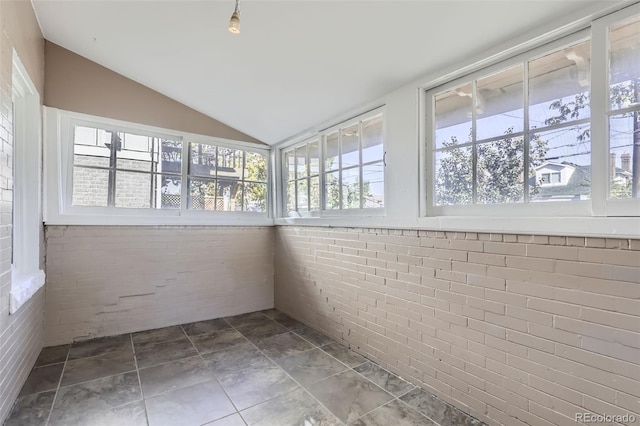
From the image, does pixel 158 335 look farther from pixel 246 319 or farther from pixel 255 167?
pixel 255 167

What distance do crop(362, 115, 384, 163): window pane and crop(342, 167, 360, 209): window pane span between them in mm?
186

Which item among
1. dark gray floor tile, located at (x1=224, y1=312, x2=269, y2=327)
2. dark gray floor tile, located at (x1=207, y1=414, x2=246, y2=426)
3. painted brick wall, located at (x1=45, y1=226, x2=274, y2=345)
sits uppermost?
painted brick wall, located at (x1=45, y1=226, x2=274, y2=345)

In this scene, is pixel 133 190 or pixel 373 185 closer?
pixel 373 185

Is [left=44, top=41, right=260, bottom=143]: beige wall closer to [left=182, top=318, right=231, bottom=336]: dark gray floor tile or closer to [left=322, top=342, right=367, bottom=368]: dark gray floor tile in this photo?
[left=182, top=318, right=231, bottom=336]: dark gray floor tile

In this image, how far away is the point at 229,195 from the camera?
3959mm

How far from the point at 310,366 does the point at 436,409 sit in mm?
996

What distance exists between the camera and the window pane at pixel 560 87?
1.58 meters

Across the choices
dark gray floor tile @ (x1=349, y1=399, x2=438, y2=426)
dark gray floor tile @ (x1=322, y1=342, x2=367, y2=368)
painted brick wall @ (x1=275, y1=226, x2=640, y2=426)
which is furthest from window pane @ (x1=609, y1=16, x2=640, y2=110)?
dark gray floor tile @ (x1=322, y1=342, x2=367, y2=368)

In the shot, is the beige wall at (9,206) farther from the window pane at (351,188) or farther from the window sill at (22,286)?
the window pane at (351,188)

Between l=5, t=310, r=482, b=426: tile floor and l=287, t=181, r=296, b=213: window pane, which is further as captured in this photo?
l=287, t=181, r=296, b=213: window pane

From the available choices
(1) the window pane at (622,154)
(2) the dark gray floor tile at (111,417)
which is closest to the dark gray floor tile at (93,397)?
(2) the dark gray floor tile at (111,417)

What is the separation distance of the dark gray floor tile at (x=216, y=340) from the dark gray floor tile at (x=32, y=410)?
106cm

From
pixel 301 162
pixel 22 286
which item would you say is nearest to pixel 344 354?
pixel 301 162

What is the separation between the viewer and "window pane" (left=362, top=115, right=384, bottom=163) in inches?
107
